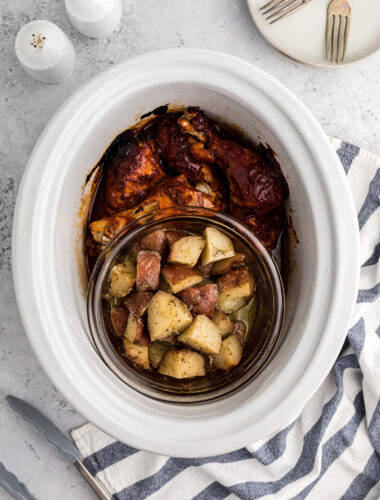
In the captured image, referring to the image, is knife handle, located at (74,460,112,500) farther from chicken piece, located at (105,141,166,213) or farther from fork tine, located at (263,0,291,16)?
fork tine, located at (263,0,291,16)

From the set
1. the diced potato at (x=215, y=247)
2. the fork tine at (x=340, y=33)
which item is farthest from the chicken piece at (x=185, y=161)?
the fork tine at (x=340, y=33)

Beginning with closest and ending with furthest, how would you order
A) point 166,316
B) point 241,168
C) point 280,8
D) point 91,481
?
1. point 166,316
2. point 241,168
3. point 280,8
4. point 91,481

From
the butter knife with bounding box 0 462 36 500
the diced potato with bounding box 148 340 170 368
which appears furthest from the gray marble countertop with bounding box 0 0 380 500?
the diced potato with bounding box 148 340 170 368

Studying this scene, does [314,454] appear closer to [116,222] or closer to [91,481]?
[91,481]

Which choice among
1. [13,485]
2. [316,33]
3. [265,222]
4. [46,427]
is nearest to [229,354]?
[265,222]

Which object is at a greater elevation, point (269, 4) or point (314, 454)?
point (269, 4)


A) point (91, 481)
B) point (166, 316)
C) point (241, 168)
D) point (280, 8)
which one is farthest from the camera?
point (91, 481)

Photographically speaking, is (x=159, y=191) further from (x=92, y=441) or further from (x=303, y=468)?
(x=303, y=468)

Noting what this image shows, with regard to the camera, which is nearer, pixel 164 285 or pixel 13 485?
pixel 164 285
